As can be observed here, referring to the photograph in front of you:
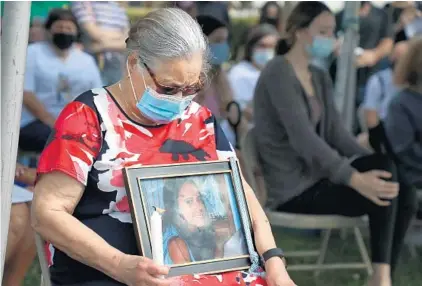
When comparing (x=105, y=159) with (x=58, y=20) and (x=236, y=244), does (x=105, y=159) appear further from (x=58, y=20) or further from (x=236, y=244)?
(x=58, y=20)

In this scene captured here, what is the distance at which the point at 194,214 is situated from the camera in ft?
8.54

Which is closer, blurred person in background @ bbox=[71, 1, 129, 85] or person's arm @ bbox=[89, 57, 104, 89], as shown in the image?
person's arm @ bbox=[89, 57, 104, 89]

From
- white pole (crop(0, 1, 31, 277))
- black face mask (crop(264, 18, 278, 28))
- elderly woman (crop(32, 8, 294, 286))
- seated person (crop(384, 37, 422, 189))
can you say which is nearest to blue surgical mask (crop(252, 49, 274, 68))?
seated person (crop(384, 37, 422, 189))

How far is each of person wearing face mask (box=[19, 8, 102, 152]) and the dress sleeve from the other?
3434mm

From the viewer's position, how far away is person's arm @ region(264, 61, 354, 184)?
430cm

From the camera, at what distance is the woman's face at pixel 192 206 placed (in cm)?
259

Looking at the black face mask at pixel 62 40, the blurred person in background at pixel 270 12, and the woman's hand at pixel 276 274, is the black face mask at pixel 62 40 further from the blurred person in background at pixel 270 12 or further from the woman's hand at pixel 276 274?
the blurred person in background at pixel 270 12

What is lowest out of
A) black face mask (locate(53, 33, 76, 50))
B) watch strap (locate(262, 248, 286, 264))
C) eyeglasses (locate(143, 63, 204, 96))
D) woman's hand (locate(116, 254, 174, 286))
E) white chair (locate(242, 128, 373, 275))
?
white chair (locate(242, 128, 373, 275))

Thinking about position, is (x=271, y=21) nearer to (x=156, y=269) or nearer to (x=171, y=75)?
(x=171, y=75)

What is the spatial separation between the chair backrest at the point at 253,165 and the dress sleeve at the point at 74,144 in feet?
6.37

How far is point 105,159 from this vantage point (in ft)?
8.61

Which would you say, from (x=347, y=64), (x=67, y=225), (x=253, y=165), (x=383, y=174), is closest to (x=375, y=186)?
(x=383, y=174)

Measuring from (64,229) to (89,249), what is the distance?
93 millimetres

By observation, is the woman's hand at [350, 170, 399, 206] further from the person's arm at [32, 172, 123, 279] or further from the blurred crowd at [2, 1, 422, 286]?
the person's arm at [32, 172, 123, 279]
